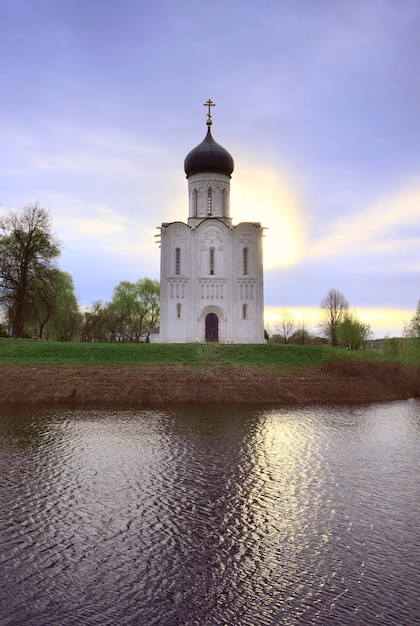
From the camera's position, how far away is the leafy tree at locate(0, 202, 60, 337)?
43031 millimetres

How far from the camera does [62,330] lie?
61969mm

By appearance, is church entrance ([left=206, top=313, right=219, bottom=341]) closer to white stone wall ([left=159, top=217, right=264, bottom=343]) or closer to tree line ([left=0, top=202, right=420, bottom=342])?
white stone wall ([left=159, top=217, right=264, bottom=343])

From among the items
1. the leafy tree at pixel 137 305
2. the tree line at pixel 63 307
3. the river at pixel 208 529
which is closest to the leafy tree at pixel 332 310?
the tree line at pixel 63 307

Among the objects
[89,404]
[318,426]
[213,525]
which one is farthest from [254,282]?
[213,525]

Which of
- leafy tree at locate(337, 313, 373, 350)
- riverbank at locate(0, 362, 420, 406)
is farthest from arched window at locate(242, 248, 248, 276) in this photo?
leafy tree at locate(337, 313, 373, 350)

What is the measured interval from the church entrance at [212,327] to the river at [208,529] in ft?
84.5

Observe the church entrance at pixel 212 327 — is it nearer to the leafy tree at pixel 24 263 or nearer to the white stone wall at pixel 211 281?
the white stone wall at pixel 211 281

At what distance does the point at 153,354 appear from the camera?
34625mm

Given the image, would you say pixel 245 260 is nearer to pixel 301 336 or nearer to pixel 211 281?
pixel 211 281

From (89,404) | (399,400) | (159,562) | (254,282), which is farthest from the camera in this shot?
(254,282)

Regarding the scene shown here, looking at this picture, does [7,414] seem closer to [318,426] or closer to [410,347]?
[318,426]

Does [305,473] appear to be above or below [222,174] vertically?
below

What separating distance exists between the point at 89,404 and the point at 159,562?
61.5 feet

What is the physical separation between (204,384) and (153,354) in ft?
21.7
